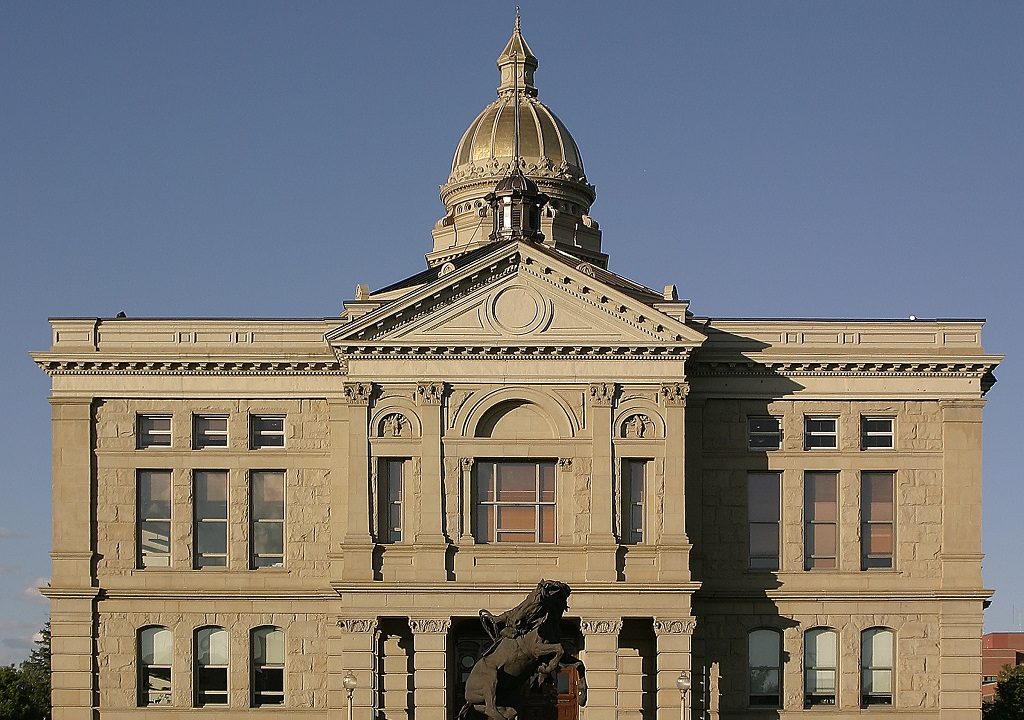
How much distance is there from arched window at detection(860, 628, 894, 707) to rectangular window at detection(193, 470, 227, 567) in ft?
64.2

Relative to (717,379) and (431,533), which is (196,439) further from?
(717,379)

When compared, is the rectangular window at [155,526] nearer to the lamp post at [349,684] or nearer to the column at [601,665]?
the lamp post at [349,684]

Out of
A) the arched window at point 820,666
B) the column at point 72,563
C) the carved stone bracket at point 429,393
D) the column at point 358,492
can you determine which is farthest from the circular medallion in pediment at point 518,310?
the column at point 72,563

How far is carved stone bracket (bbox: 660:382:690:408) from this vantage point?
54.4 m

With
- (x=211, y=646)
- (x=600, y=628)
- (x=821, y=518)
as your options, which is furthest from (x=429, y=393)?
(x=821, y=518)

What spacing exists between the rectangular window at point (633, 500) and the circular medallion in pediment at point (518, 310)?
4.83 m

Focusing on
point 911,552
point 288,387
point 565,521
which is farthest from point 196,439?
point 911,552

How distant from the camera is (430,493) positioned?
178ft

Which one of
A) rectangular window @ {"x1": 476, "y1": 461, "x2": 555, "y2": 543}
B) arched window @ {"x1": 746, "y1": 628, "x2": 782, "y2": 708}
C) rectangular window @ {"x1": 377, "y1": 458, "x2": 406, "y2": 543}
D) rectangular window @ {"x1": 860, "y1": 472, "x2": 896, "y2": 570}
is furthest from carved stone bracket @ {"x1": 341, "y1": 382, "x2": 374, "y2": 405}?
rectangular window @ {"x1": 860, "y1": 472, "x2": 896, "y2": 570}

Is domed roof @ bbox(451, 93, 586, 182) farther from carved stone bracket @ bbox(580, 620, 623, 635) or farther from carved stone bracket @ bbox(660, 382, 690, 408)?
carved stone bracket @ bbox(580, 620, 623, 635)

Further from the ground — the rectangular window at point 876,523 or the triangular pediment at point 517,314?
the triangular pediment at point 517,314

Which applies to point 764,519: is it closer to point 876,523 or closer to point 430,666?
point 876,523

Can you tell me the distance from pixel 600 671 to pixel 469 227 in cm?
2568

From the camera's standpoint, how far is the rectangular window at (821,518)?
57594 mm
